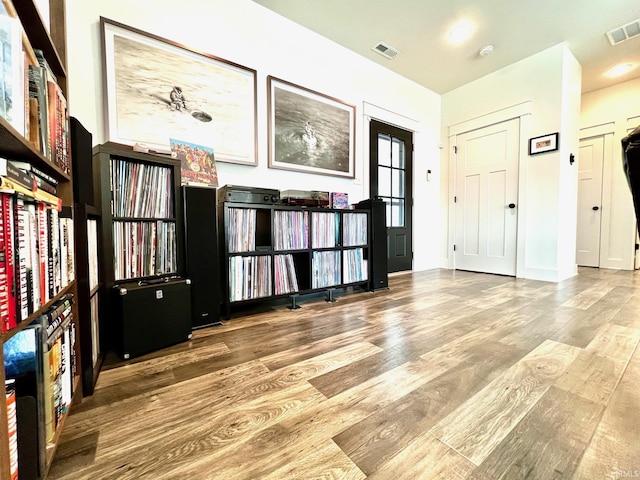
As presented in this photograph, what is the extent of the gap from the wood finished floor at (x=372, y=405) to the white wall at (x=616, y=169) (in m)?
3.17

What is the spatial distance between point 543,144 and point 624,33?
4.09 feet

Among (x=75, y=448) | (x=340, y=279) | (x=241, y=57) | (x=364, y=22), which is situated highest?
(x=364, y=22)

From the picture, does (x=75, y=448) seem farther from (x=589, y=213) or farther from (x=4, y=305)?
(x=589, y=213)

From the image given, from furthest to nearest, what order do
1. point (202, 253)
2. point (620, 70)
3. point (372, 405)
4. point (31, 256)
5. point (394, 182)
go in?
1. point (394, 182)
2. point (620, 70)
3. point (202, 253)
4. point (372, 405)
5. point (31, 256)

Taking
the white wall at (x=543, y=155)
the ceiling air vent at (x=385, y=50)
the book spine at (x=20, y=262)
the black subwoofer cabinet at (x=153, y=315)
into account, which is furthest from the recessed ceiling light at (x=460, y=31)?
the book spine at (x=20, y=262)

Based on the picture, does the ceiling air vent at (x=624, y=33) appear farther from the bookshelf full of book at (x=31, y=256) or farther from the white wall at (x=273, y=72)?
the bookshelf full of book at (x=31, y=256)

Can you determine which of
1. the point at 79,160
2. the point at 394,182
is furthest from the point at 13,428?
the point at 394,182

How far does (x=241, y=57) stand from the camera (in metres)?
2.25

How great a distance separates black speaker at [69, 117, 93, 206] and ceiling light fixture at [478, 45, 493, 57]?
12.8 ft

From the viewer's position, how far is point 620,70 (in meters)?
3.46

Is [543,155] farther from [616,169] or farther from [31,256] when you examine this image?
[31,256]

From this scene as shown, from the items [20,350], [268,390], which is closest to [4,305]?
[20,350]

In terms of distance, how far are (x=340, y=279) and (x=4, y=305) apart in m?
2.11

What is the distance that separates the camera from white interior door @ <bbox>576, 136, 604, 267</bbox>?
4.00m
